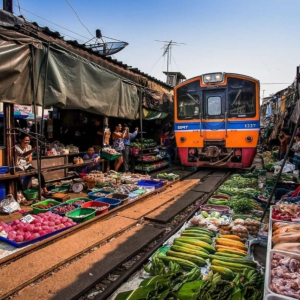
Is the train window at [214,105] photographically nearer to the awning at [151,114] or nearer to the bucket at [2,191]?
the awning at [151,114]

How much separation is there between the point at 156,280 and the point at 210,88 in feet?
27.5

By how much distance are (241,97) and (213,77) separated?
4.25ft

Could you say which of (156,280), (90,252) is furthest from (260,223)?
(90,252)

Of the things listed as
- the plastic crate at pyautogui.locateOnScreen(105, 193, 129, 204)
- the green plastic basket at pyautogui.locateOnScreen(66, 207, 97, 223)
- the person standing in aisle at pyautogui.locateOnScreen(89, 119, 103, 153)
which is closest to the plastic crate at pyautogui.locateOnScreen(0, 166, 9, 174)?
the green plastic basket at pyautogui.locateOnScreen(66, 207, 97, 223)

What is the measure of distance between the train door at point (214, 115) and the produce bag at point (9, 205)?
6.87 metres

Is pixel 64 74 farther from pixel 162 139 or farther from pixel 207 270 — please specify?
pixel 162 139

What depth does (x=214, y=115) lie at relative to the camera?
9.63 metres

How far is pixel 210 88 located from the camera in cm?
963

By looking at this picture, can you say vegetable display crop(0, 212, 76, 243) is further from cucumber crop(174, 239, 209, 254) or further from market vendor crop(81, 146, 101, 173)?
market vendor crop(81, 146, 101, 173)

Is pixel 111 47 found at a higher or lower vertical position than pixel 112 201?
higher

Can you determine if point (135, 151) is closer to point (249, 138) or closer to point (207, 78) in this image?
point (207, 78)

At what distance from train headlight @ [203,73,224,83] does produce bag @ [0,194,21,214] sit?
765 centimetres

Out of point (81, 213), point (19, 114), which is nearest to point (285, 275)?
point (81, 213)

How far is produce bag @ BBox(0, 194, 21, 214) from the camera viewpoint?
5.00m
